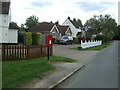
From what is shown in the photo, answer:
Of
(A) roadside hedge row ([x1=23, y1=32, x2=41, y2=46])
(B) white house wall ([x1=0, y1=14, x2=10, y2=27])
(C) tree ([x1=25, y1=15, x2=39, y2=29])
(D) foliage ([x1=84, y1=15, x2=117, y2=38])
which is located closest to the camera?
(A) roadside hedge row ([x1=23, y1=32, x2=41, y2=46])

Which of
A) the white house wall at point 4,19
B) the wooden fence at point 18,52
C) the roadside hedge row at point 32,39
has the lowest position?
the wooden fence at point 18,52

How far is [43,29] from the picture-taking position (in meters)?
54.0

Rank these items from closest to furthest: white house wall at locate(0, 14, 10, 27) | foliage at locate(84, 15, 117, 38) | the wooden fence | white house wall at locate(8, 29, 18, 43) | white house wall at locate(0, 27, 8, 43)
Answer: the wooden fence, white house wall at locate(0, 27, 8, 43), white house wall at locate(0, 14, 10, 27), white house wall at locate(8, 29, 18, 43), foliage at locate(84, 15, 117, 38)

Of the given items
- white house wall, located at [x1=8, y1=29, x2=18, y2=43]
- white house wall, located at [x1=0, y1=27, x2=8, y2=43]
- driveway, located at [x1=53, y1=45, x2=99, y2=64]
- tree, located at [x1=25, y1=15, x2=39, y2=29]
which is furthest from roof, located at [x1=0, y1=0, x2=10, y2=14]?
tree, located at [x1=25, y1=15, x2=39, y2=29]

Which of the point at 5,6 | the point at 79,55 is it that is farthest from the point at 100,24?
the point at 79,55

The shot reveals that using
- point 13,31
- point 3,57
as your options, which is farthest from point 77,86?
point 13,31

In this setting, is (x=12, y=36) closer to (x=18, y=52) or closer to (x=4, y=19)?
(x=4, y=19)

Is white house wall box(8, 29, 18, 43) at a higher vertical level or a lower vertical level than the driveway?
higher

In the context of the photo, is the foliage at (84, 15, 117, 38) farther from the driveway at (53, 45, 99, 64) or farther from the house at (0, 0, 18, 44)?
the driveway at (53, 45, 99, 64)

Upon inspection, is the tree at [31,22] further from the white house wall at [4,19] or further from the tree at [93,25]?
the white house wall at [4,19]

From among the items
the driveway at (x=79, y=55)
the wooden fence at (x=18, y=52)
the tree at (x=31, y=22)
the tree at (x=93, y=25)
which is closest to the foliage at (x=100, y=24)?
the tree at (x=93, y=25)

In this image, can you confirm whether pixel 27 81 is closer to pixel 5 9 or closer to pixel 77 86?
pixel 77 86

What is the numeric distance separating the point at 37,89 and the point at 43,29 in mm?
48048

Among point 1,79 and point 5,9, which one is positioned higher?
point 5,9
